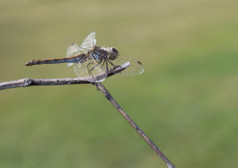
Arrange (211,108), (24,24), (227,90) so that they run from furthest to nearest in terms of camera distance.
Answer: (24,24)
(227,90)
(211,108)

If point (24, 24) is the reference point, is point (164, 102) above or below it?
below

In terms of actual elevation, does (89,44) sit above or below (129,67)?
above

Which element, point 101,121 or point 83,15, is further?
point 83,15

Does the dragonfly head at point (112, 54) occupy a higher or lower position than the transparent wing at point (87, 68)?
lower

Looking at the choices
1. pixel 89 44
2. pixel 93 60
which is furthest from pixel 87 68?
pixel 89 44

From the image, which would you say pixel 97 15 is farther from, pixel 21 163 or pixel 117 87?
pixel 21 163

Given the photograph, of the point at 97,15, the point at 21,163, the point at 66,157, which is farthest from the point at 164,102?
the point at 97,15

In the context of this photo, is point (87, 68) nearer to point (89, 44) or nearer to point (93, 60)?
point (93, 60)

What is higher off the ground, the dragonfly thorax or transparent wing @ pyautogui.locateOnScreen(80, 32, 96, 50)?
transparent wing @ pyautogui.locateOnScreen(80, 32, 96, 50)

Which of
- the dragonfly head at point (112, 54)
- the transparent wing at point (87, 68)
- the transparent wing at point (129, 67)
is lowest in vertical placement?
the transparent wing at point (129, 67)

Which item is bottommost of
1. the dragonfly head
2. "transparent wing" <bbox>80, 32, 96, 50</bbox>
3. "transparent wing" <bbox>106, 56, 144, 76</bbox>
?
"transparent wing" <bbox>106, 56, 144, 76</bbox>

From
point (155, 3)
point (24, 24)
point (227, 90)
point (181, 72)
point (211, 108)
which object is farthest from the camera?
point (155, 3)
